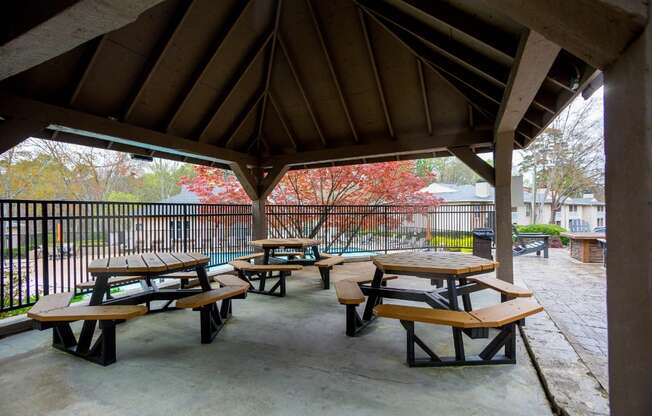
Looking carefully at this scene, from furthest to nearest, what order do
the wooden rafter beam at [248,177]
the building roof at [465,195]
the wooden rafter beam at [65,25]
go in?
the building roof at [465,195], the wooden rafter beam at [248,177], the wooden rafter beam at [65,25]

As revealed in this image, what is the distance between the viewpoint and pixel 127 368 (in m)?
2.75

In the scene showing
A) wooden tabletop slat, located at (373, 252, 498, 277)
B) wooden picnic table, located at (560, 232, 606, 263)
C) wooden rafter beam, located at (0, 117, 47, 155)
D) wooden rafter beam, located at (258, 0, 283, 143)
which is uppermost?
wooden rafter beam, located at (258, 0, 283, 143)

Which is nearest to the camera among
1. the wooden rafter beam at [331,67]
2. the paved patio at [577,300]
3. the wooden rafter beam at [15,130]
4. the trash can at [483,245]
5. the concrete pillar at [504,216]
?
the paved patio at [577,300]

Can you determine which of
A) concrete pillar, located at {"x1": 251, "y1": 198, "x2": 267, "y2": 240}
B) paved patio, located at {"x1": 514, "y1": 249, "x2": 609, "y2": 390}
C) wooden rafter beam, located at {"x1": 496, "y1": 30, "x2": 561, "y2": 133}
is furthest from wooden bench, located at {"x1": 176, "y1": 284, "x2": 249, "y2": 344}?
concrete pillar, located at {"x1": 251, "y1": 198, "x2": 267, "y2": 240}

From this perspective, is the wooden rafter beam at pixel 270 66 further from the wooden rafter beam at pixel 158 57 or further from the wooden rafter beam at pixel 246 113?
the wooden rafter beam at pixel 158 57

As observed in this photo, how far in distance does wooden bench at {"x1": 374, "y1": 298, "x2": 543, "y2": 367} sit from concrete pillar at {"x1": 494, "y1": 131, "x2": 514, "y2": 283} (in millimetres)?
2426

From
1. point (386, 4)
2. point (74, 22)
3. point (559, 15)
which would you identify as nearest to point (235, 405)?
point (74, 22)

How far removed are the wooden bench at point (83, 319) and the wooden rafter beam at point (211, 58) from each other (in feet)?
11.0

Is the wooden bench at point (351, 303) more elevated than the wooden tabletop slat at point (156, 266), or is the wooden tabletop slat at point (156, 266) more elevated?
the wooden tabletop slat at point (156, 266)

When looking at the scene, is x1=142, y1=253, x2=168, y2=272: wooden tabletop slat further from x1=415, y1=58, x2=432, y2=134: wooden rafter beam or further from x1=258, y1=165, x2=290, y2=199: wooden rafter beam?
x1=415, y1=58, x2=432, y2=134: wooden rafter beam

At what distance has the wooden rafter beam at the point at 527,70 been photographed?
2314mm

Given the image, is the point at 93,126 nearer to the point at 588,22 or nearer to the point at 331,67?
the point at 331,67

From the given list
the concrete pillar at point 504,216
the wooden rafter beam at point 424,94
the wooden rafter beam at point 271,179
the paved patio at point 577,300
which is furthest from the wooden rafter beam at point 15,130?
the concrete pillar at point 504,216

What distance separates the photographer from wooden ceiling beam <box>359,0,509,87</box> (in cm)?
371
